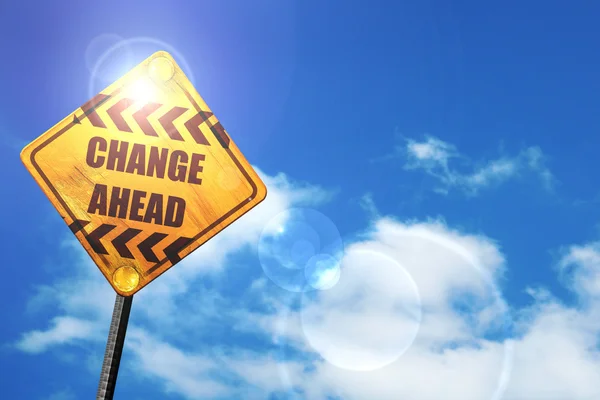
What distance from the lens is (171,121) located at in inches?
129

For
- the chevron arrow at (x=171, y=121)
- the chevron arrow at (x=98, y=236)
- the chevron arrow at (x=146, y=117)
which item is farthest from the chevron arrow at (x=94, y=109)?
the chevron arrow at (x=98, y=236)

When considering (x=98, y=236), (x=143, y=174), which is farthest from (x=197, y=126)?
(x=98, y=236)

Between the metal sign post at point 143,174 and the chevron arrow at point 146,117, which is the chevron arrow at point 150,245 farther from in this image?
the chevron arrow at point 146,117

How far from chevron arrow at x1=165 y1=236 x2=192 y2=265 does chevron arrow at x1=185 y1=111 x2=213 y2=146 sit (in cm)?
58

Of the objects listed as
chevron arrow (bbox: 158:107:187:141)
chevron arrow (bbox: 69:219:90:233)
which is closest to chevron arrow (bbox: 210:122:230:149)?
chevron arrow (bbox: 158:107:187:141)

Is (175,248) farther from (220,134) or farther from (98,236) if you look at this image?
(220,134)

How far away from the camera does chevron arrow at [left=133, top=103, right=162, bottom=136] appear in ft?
10.7

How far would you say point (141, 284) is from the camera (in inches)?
122

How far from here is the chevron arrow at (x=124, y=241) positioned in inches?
123

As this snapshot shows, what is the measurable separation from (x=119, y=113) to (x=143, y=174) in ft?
1.32

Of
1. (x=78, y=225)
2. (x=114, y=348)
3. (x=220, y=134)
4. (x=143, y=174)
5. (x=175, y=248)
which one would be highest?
(x=220, y=134)

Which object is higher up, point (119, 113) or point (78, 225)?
point (119, 113)

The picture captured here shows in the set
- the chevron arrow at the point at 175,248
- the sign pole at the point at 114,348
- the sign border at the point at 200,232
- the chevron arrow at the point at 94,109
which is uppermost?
the chevron arrow at the point at 94,109

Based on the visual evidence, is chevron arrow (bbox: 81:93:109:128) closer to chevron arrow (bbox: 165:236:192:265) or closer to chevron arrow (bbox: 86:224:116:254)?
chevron arrow (bbox: 86:224:116:254)
